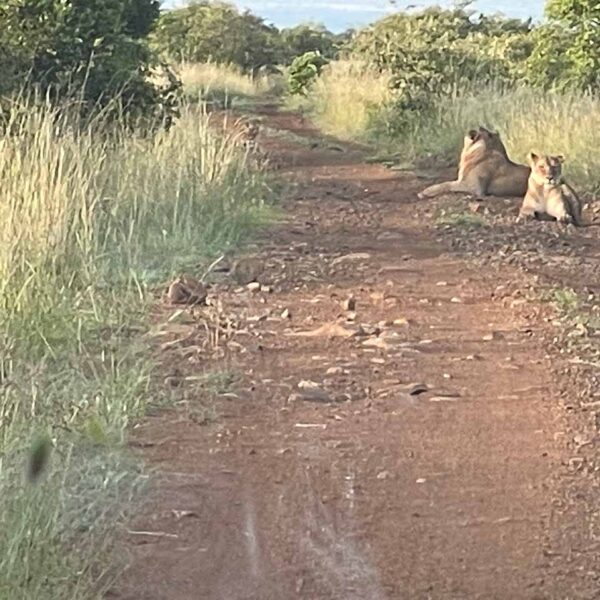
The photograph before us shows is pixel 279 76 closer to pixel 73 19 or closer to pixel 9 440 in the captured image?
pixel 73 19

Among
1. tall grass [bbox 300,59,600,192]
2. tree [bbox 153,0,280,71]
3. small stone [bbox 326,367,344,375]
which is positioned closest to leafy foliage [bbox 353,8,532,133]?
tall grass [bbox 300,59,600,192]

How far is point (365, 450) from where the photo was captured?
17.6 feet

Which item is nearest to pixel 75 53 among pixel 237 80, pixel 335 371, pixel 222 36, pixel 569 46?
pixel 335 371

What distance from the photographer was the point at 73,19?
37.2 feet

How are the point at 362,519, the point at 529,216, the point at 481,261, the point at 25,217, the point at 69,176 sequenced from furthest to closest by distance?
the point at 529,216
the point at 481,261
the point at 69,176
the point at 25,217
the point at 362,519

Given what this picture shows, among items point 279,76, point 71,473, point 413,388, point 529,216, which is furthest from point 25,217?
point 279,76

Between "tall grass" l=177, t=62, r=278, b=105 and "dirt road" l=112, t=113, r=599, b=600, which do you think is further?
"tall grass" l=177, t=62, r=278, b=105

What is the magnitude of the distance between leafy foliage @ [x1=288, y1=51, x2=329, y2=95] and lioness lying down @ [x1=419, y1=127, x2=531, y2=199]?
65.5 ft

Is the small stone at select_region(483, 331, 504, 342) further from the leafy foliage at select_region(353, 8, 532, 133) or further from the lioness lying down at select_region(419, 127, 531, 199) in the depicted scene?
the leafy foliage at select_region(353, 8, 532, 133)

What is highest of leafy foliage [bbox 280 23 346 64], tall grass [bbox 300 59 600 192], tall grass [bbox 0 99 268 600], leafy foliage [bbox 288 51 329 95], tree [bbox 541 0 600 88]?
tree [bbox 541 0 600 88]

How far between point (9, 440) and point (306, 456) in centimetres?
124

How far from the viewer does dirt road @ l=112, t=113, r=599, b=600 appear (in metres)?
4.14

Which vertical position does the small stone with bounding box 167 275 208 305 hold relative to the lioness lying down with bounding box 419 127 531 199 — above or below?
above

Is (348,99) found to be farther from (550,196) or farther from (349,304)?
(349,304)
